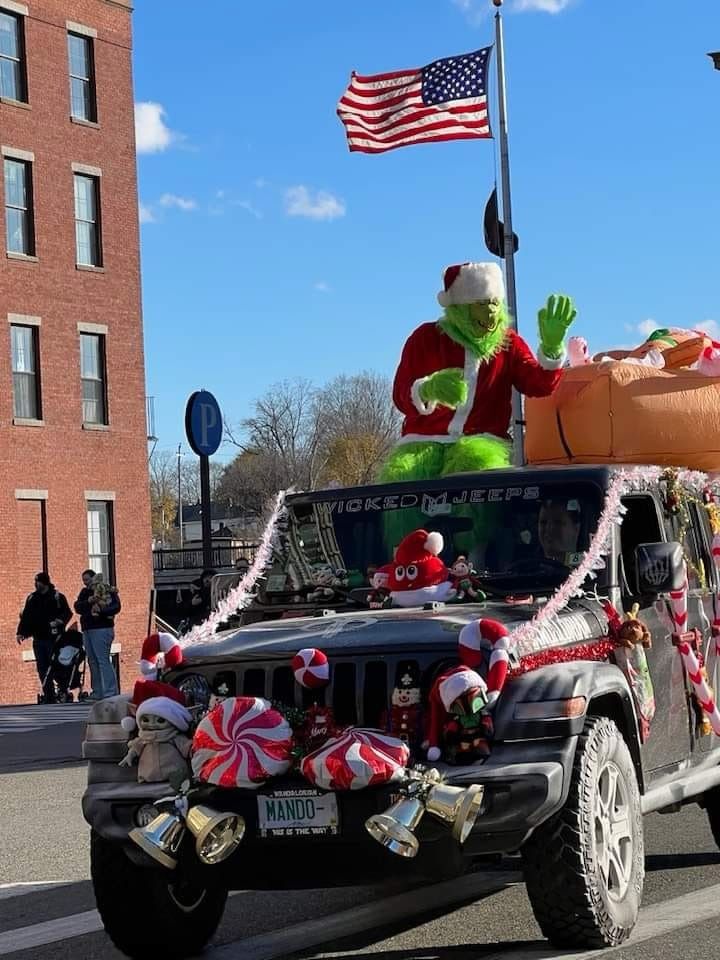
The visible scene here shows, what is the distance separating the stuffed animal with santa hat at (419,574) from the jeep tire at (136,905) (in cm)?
142

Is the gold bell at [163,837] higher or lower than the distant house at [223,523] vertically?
lower

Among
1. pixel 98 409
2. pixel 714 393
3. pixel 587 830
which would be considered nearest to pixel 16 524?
pixel 98 409

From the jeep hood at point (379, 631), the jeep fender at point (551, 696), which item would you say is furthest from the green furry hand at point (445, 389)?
the jeep fender at point (551, 696)

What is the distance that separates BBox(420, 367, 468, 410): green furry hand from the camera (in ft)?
28.7

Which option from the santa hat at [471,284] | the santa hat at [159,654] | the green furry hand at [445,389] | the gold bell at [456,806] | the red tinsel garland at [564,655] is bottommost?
the gold bell at [456,806]

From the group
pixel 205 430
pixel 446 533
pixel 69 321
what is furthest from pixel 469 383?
pixel 69 321

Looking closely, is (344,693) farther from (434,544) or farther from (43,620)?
(43,620)

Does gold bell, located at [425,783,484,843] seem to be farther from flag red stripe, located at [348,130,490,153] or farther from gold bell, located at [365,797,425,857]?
flag red stripe, located at [348,130,490,153]

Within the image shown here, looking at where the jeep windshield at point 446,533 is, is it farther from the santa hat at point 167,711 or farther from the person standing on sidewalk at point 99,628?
the person standing on sidewalk at point 99,628

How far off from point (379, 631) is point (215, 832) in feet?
3.15

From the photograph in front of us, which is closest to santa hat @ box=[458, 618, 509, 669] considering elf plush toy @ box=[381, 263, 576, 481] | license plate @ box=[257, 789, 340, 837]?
license plate @ box=[257, 789, 340, 837]

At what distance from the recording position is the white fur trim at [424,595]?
22.6 feet

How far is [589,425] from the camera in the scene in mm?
8555

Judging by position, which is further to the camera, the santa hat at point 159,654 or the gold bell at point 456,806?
the santa hat at point 159,654
